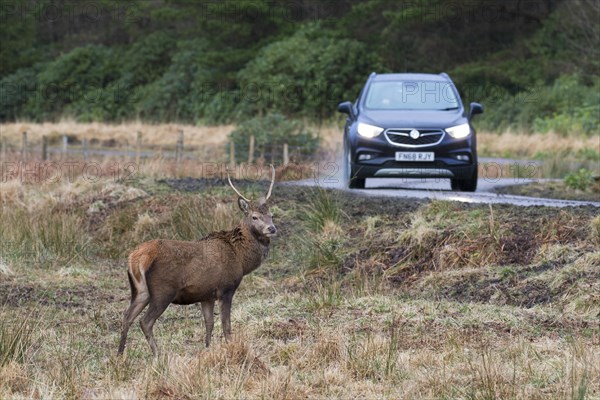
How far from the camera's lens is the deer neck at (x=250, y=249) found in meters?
10.4

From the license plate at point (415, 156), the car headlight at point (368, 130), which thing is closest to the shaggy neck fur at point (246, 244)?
the license plate at point (415, 156)

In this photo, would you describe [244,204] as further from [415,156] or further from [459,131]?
[459,131]

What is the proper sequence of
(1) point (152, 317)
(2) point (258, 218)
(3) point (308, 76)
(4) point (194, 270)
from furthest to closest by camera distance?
1. (3) point (308, 76)
2. (2) point (258, 218)
3. (4) point (194, 270)
4. (1) point (152, 317)

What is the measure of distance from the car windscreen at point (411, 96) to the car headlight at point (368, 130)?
0.73m

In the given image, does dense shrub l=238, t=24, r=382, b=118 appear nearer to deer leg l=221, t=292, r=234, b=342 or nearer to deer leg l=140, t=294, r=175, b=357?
deer leg l=221, t=292, r=234, b=342

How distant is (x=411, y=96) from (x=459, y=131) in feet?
4.29

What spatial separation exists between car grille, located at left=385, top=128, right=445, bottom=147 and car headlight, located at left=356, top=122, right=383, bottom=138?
16 cm

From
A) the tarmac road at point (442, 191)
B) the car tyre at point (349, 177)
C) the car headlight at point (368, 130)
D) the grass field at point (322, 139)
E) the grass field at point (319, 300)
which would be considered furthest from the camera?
the grass field at point (322, 139)

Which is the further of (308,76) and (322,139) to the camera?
(308,76)

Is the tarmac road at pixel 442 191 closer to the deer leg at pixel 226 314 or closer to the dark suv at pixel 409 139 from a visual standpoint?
the dark suv at pixel 409 139

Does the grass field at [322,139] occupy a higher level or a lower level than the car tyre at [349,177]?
lower

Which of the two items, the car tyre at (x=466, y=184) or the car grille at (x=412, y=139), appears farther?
the car tyre at (x=466, y=184)

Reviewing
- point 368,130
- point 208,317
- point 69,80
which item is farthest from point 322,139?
point 69,80

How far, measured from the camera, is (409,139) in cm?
1822
